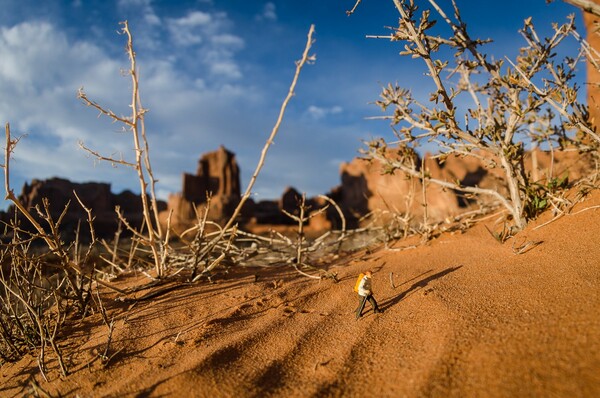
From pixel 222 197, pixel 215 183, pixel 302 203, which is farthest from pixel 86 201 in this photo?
pixel 302 203

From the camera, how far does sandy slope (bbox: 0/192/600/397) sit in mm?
1605

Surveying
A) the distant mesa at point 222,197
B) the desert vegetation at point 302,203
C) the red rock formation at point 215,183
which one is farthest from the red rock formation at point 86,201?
the desert vegetation at point 302,203

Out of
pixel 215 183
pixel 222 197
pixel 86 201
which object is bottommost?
pixel 222 197

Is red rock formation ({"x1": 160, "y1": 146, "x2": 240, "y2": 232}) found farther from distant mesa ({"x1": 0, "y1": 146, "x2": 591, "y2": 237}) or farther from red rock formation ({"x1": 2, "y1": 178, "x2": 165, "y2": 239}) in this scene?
red rock formation ({"x1": 2, "y1": 178, "x2": 165, "y2": 239})

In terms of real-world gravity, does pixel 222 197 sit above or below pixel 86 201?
below

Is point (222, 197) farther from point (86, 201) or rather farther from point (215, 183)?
point (86, 201)

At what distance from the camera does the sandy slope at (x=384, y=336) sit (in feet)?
5.27

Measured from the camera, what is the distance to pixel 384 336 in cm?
210

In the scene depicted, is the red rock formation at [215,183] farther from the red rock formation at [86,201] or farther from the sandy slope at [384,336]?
the sandy slope at [384,336]

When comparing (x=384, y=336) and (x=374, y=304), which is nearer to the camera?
(x=384, y=336)

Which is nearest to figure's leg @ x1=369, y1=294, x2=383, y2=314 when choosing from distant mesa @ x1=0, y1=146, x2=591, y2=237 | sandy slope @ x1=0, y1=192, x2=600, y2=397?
sandy slope @ x1=0, y1=192, x2=600, y2=397

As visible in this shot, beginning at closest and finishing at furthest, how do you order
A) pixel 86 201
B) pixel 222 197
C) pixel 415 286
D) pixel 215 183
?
pixel 415 286
pixel 86 201
pixel 222 197
pixel 215 183

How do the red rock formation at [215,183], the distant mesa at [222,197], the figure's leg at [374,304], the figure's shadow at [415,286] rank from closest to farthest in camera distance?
1. the figure's leg at [374,304]
2. the figure's shadow at [415,286]
3. the distant mesa at [222,197]
4. the red rock formation at [215,183]

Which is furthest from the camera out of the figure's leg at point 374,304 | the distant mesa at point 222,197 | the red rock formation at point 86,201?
the distant mesa at point 222,197
